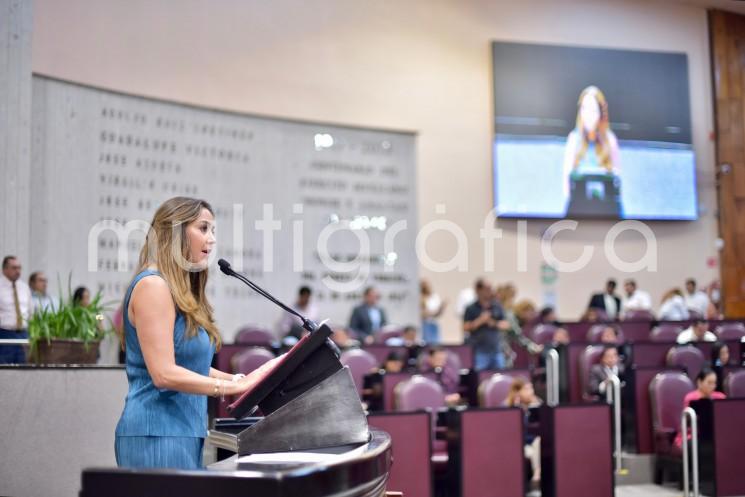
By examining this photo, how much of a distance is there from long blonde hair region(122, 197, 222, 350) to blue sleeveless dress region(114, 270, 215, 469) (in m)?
0.03

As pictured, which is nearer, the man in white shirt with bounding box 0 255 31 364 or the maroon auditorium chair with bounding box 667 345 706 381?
the man in white shirt with bounding box 0 255 31 364

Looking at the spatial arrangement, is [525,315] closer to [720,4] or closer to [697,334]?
[697,334]

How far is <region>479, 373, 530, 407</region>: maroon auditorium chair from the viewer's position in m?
6.83

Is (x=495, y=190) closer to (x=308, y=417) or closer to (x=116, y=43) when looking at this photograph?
(x=116, y=43)

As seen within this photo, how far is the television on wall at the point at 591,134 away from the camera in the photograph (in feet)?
44.4

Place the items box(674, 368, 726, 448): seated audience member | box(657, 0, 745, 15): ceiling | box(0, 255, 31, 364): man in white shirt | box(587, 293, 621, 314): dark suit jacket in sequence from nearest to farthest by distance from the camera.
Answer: box(0, 255, 31, 364): man in white shirt < box(674, 368, 726, 448): seated audience member < box(587, 293, 621, 314): dark suit jacket < box(657, 0, 745, 15): ceiling

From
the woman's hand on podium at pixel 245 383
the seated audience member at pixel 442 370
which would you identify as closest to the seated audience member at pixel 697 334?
the seated audience member at pixel 442 370

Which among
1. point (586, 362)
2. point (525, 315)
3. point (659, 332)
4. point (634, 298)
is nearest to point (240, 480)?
point (586, 362)

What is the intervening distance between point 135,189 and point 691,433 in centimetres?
593

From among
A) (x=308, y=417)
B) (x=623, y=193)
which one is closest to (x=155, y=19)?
(x=623, y=193)

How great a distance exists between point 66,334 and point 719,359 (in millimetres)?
5875

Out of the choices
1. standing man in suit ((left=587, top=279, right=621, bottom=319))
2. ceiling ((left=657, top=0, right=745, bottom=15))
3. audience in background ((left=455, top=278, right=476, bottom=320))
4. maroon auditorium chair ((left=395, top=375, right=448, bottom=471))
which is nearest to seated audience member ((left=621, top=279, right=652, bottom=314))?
standing man in suit ((left=587, top=279, right=621, bottom=319))

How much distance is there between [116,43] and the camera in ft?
31.7

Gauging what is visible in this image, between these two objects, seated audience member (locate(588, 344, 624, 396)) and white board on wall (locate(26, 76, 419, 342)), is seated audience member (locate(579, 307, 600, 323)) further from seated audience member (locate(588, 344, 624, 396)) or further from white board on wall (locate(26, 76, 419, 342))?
seated audience member (locate(588, 344, 624, 396))
